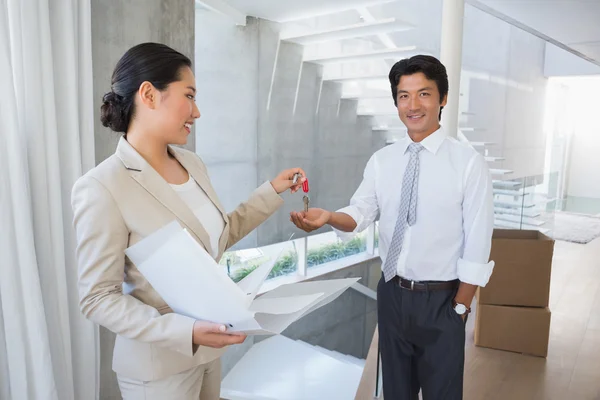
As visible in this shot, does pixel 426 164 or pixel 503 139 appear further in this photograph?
pixel 503 139

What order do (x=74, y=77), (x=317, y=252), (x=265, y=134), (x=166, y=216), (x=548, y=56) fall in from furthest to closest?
1. (x=548, y=56)
2. (x=317, y=252)
3. (x=265, y=134)
4. (x=74, y=77)
5. (x=166, y=216)

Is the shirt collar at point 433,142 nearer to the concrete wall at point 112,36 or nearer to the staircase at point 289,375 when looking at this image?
the concrete wall at point 112,36

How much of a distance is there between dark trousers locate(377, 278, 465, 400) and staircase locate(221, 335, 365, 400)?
239 cm

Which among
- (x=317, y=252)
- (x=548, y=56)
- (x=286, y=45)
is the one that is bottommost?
(x=317, y=252)

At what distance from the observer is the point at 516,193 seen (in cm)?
407

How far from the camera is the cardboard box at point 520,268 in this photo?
9.18 feet

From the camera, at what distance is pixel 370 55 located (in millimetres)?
4617

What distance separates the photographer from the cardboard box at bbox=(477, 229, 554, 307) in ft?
9.18

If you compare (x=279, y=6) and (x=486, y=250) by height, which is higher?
(x=279, y=6)

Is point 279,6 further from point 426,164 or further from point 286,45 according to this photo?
point 426,164

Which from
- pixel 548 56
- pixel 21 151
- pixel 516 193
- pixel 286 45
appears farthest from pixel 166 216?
pixel 548 56

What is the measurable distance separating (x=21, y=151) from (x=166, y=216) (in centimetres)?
83

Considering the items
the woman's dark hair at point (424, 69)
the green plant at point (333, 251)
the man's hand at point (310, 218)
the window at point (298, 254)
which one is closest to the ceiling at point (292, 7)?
the window at point (298, 254)

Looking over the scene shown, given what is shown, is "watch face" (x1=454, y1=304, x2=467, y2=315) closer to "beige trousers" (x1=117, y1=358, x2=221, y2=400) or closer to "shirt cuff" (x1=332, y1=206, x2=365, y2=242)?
"shirt cuff" (x1=332, y1=206, x2=365, y2=242)
